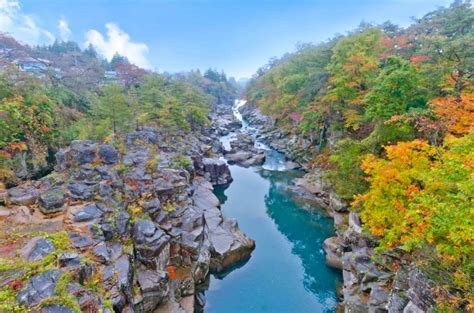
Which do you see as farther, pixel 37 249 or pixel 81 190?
pixel 81 190

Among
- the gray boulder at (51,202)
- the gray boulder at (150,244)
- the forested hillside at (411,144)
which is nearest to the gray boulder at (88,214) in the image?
the gray boulder at (51,202)

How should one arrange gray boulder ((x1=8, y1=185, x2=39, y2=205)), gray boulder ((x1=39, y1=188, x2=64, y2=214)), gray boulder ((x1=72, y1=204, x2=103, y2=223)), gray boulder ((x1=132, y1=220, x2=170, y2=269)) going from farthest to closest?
gray boulder ((x1=8, y1=185, x2=39, y2=205)) → gray boulder ((x1=132, y1=220, x2=170, y2=269)) → gray boulder ((x1=39, y1=188, x2=64, y2=214)) → gray boulder ((x1=72, y1=204, x2=103, y2=223))

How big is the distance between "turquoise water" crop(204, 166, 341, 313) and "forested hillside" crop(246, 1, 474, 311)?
406 centimetres

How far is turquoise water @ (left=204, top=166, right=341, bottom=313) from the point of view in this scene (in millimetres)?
13281

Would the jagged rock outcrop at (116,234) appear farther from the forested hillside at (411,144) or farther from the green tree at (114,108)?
the forested hillside at (411,144)

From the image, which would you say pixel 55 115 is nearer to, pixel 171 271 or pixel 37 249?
pixel 37 249

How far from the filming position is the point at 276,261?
1648 centimetres

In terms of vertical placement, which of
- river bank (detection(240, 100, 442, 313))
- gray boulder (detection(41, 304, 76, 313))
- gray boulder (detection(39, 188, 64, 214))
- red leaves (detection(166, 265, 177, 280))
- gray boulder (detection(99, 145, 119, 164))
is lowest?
red leaves (detection(166, 265, 177, 280))

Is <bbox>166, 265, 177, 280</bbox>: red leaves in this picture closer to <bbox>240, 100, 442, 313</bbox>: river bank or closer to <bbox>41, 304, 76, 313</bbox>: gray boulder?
<bbox>41, 304, 76, 313</bbox>: gray boulder

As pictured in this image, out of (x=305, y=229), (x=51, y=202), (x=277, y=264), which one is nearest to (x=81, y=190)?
(x=51, y=202)

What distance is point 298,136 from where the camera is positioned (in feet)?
118

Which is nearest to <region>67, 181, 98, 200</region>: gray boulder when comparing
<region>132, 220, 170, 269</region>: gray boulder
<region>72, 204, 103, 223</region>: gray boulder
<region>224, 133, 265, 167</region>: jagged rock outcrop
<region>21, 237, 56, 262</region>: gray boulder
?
<region>72, 204, 103, 223</region>: gray boulder

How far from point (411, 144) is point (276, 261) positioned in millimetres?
10197

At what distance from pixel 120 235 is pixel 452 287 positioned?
12639mm
